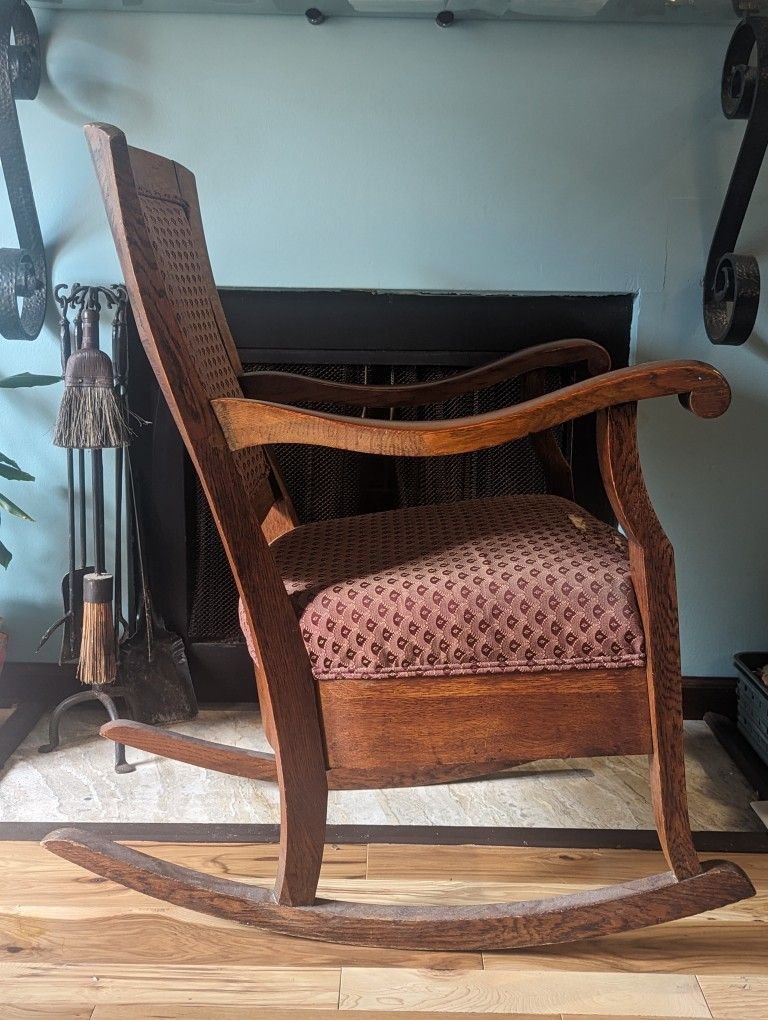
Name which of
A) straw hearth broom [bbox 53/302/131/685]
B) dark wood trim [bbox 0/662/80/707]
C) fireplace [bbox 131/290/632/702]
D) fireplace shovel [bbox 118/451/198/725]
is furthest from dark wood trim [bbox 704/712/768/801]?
dark wood trim [bbox 0/662/80/707]

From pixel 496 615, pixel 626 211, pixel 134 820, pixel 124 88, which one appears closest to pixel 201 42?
pixel 124 88

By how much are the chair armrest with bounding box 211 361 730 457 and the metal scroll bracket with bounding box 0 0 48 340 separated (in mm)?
757

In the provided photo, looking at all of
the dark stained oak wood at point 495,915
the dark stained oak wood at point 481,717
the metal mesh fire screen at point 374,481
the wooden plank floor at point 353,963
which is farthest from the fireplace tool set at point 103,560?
the dark stained oak wood at point 481,717

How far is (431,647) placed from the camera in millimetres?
1078

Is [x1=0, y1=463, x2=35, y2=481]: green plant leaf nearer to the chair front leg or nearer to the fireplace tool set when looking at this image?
the fireplace tool set

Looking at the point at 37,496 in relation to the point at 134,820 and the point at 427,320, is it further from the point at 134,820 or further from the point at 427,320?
→ the point at 427,320

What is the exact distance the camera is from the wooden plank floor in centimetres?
111

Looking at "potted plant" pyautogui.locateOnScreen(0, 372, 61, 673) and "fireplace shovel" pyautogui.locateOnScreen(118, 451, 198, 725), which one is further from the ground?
"potted plant" pyautogui.locateOnScreen(0, 372, 61, 673)

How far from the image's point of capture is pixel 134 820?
58.4 inches

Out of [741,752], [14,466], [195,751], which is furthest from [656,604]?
[14,466]

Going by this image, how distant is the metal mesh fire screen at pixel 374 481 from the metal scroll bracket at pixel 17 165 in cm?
45

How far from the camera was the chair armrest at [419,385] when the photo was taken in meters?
1.42

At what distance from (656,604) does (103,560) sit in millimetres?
993

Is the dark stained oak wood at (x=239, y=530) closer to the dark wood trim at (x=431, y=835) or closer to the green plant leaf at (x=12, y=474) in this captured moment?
the dark wood trim at (x=431, y=835)
